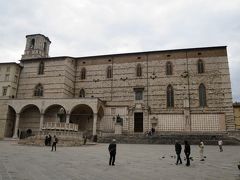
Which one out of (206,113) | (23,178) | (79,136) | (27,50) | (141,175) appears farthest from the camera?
(27,50)

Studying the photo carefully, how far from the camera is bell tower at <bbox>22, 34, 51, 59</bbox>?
42.9m

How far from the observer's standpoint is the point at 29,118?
33.7m

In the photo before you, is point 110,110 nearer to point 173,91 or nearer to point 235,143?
point 173,91

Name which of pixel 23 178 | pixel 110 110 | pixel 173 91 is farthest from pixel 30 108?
pixel 23 178

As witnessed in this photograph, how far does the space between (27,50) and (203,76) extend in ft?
95.7

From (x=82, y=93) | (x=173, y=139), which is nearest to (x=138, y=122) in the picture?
(x=173, y=139)

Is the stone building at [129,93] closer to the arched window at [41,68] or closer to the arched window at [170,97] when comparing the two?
the arched window at [170,97]

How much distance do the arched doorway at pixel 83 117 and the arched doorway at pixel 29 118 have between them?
4553mm

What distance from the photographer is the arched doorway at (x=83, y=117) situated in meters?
32.5

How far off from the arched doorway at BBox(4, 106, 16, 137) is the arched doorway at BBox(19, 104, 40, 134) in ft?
3.23

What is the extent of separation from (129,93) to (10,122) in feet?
52.2

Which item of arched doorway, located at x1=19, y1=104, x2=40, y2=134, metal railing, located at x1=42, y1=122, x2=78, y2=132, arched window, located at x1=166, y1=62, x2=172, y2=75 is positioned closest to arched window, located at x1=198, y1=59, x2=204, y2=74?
arched window, located at x1=166, y1=62, x2=172, y2=75

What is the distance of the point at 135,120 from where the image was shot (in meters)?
31.7

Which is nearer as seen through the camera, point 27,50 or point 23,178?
point 23,178
